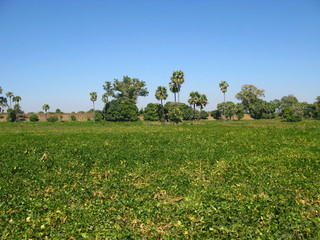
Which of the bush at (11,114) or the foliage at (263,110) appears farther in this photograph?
the foliage at (263,110)

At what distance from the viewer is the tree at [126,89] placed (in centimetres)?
10894

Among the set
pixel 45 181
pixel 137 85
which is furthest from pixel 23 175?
pixel 137 85

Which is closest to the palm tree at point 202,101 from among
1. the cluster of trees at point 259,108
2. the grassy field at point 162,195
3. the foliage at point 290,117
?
the cluster of trees at point 259,108

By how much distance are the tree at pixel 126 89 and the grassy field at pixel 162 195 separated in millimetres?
93887

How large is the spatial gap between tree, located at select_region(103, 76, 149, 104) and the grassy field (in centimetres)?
9389

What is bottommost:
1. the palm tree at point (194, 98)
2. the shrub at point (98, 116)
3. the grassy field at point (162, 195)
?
the grassy field at point (162, 195)

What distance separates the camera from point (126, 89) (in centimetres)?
10988

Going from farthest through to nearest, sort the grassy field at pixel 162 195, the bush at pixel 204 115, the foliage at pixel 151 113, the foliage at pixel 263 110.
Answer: the bush at pixel 204 115 < the foliage at pixel 263 110 < the foliage at pixel 151 113 < the grassy field at pixel 162 195

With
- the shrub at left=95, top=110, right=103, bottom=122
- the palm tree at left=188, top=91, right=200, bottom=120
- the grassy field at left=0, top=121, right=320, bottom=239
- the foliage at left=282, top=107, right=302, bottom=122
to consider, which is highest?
the palm tree at left=188, top=91, right=200, bottom=120

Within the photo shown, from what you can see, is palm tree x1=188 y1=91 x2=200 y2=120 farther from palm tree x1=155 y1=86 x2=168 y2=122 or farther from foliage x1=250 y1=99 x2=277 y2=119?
foliage x1=250 y1=99 x2=277 y2=119

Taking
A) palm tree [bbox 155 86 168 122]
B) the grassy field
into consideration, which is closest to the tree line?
palm tree [bbox 155 86 168 122]

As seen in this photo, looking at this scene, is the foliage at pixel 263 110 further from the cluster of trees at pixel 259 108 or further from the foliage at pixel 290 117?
the foliage at pixel 290 117

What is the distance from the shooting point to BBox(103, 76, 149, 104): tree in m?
109

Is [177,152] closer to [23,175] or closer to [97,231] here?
[23,175]
